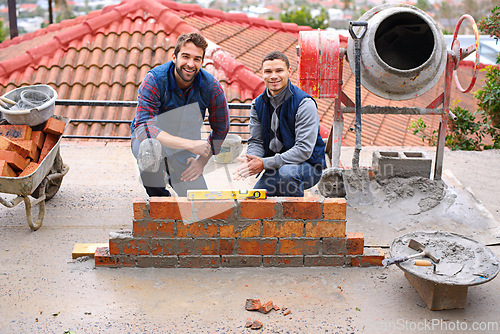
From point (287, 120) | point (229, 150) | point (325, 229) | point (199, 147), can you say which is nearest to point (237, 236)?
point (325, 229)

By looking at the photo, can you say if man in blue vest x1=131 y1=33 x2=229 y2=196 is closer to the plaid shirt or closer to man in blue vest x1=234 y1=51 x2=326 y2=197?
the plaid shirt

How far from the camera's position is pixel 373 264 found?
3.63 meters

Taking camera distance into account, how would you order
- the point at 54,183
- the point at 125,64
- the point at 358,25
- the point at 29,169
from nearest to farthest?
the point at 29,169, the point at 358,25, the point at 54,183, the point at 125,64

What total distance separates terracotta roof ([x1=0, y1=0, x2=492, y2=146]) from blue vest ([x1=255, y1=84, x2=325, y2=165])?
3.46 m

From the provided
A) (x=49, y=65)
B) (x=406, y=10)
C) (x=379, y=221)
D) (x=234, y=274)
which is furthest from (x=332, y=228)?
(x=49, y=65)

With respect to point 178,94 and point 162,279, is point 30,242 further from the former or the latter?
point 178,94

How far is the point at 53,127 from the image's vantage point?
4.30 m

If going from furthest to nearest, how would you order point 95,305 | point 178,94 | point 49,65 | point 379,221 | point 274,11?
point 274,11 → point 49,65 → point 379,221 → point 178,94 → point 95,305

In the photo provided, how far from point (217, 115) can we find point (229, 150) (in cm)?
184

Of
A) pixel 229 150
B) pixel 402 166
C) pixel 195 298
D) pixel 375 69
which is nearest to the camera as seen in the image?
pixel 195 298

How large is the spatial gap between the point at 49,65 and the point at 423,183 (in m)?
6.35

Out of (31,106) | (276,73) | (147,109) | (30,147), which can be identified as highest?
(276,73)

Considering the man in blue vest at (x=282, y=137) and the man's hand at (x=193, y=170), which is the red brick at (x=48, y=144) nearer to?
the man's hand at (x=193, y=170)

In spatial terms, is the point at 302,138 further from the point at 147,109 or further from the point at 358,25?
the point at 358,25
